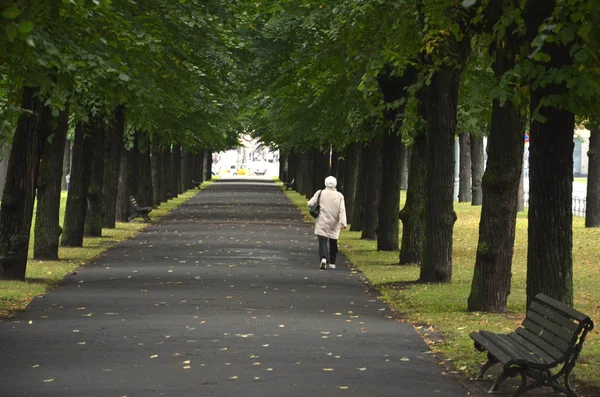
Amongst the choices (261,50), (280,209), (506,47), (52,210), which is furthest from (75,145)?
(280,209)

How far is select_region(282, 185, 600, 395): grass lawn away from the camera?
1205 centimetres

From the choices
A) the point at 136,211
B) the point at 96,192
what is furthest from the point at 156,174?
the point at 96,192

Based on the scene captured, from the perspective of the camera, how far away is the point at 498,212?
1639cm

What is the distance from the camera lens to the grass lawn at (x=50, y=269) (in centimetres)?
1698

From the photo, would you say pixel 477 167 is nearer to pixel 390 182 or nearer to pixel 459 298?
pixel 390 182

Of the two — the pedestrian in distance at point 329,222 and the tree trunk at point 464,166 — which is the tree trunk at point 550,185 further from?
the tree trunk at point 464,166

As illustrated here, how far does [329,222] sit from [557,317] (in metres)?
13.6

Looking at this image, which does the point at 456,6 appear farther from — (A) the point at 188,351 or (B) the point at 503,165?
(A) the point at 188,351

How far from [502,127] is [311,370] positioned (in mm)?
6053

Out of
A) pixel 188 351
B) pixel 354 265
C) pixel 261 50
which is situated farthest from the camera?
pixel 261 50

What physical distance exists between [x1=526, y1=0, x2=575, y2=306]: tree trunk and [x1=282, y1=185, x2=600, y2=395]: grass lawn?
0.77 metres

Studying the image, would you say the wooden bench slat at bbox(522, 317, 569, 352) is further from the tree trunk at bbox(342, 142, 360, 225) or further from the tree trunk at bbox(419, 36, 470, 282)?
the tree trunk at bbox(342, 142, 360, 225)

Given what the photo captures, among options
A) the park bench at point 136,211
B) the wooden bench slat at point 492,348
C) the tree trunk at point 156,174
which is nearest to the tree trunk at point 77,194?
the park bench at point 136,211

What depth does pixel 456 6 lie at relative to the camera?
634 inches
